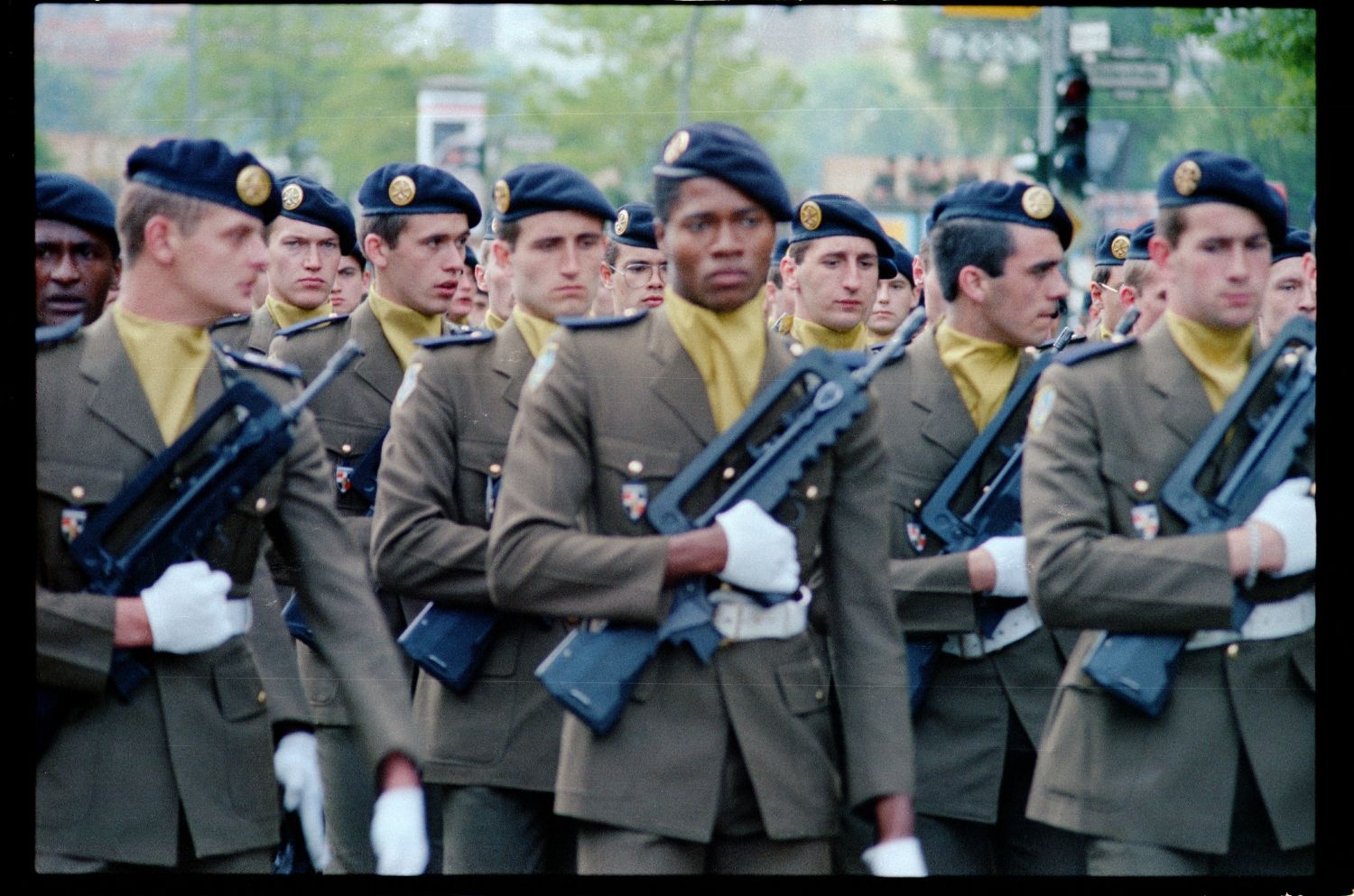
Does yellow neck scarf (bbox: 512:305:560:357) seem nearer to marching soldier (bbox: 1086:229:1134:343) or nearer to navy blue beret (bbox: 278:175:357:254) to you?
navy blue beret (bbox: 278:175:357:254)

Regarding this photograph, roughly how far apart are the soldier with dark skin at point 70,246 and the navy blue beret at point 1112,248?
498cm

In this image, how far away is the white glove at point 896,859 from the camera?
441 cm

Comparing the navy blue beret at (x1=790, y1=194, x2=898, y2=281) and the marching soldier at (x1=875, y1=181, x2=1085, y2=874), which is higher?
the navy blue beret at (x1=790, y1=194, x2=898, y2=281)

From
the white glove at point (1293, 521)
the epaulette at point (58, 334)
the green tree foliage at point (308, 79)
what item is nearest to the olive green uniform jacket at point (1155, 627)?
the white glove at point (1293, 521)

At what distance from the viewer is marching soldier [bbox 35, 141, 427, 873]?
4.47 m

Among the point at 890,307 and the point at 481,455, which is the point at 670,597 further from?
the point at 890,307

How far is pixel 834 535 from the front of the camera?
468cm

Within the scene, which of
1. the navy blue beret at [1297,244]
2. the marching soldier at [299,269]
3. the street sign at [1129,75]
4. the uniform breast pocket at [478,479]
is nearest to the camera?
the uniform breast pocket at [478,479]

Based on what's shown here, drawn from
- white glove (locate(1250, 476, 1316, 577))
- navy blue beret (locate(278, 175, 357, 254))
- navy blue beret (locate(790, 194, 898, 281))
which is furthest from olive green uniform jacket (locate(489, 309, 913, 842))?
navy blue beret (locate(278, 175, 357, 254))

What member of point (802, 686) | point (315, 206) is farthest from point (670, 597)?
point (315, 206)

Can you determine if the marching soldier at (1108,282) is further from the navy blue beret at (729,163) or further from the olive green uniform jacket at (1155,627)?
the navy blue beret at (729,163)

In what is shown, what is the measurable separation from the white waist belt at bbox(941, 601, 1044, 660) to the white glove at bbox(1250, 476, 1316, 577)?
113 cm

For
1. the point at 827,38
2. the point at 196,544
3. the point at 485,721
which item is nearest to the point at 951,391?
the point at 827,38

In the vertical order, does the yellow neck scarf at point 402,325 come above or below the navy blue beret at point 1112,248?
below
